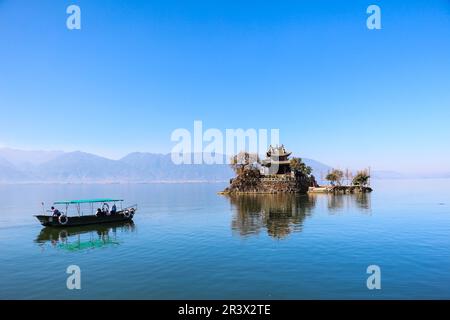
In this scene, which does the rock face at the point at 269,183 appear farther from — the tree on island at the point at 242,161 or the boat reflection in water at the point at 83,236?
the boat reflection in water at the point at 83,236

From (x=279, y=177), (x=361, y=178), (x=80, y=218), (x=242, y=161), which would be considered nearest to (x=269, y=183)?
(x=279, y=177)

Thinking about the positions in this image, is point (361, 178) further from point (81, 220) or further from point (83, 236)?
point (83, 236)

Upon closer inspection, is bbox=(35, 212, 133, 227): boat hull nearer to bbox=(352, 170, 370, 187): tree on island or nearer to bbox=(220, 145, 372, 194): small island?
bbox=(220, 145, 372, 194): small island

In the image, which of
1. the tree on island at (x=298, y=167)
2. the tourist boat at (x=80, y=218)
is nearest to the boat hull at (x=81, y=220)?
the tourist boat at (x=80, y=218)

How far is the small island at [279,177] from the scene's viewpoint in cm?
11156

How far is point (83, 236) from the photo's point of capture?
39438mm

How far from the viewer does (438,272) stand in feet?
77.0

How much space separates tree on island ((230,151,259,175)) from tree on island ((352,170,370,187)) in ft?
121

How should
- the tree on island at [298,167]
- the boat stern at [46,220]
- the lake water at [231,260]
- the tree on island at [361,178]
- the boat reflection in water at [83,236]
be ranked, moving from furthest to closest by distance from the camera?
the tree on island at [298,167]
the tree on island at [361,178]
the boat stern at [46,220]
the boat reflection in water at [83,236]
the lake water at [231,260]

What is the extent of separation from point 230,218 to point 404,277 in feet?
108

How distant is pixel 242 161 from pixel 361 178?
4278 cm
